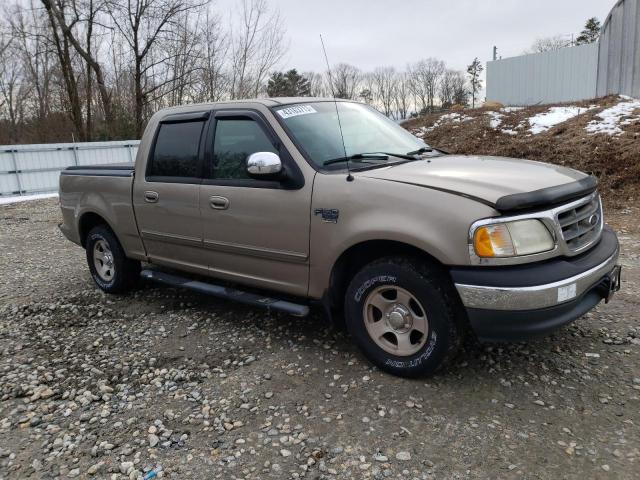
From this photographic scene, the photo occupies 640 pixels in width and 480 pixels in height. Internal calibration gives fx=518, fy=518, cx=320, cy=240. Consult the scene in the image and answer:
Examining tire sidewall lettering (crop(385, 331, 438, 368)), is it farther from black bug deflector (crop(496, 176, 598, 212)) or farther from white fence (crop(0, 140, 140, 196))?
white fence (crop(0, 140, 140, 196))

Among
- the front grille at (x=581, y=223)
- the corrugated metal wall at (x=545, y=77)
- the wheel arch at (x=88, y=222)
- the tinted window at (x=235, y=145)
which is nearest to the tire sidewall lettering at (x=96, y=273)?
the wheel arch at (x=88, y=222)

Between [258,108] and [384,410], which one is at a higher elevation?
[258,108]

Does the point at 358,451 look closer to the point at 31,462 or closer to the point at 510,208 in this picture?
the point at 510,208

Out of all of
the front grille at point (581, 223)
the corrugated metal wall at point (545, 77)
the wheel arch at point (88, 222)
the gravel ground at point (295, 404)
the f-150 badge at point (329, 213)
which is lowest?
the gravel ground at point (295, 404)

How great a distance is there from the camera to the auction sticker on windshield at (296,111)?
13.0 feet

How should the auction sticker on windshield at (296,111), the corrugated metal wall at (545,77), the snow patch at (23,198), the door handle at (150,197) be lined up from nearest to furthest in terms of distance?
the auction sticker on windshield at (296,111) → the door handle at (150,197) → the snow patch at (23,198) → the corrugated metal wall at (545,77)

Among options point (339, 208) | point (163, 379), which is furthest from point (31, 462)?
point (339, 208)

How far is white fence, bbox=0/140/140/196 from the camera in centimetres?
1647

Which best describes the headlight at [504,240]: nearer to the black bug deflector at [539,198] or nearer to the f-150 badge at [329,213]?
the black bug deflector at [539,198]

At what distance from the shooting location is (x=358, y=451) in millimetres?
2756

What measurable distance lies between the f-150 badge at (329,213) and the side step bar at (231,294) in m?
0.69

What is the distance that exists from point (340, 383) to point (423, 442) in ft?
2.60

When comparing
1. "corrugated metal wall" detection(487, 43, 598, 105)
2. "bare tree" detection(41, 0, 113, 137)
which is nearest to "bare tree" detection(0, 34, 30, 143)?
"bare tree" detection(41, 0, 113, 137)

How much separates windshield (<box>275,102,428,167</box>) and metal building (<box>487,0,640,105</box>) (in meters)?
13.6
